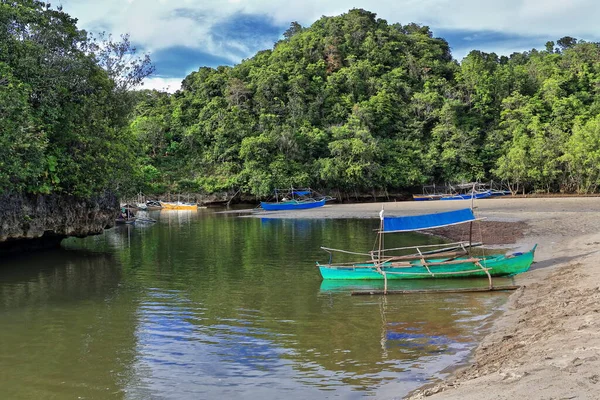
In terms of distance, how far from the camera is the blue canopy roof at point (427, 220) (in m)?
17.3

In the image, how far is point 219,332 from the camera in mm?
12047

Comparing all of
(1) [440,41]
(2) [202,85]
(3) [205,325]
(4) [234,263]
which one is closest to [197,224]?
(4) [234,263]

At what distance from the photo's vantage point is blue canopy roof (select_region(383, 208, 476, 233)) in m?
17.3

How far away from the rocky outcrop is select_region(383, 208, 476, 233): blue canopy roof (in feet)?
53.7

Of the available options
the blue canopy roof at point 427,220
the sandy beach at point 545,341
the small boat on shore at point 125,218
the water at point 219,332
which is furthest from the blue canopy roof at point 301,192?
the blue canopy roof at point 427,220

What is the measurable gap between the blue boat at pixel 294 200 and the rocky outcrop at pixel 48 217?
1217 inches

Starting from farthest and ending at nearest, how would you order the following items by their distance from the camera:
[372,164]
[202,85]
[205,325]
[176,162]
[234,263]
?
[202,85] → [176,162] → [372,164] → [234,263] → [205,325]

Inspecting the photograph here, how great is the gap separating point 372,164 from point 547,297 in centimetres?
5671

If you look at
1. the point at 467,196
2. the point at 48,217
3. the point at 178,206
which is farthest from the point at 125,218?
the point at 467,196

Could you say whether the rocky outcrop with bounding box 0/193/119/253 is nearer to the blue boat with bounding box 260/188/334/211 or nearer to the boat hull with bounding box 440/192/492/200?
the blue boat with bounding box 260/188/334/211

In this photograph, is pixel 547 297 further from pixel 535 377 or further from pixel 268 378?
pixel 268 378

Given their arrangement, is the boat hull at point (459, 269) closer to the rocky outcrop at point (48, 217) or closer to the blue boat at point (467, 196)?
the rocky outcrop at point (48, 217)

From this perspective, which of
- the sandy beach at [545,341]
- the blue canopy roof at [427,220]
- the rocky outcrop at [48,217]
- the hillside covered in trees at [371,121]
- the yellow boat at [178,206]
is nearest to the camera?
the sandy beach at [545,341]

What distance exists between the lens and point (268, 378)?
897cm
